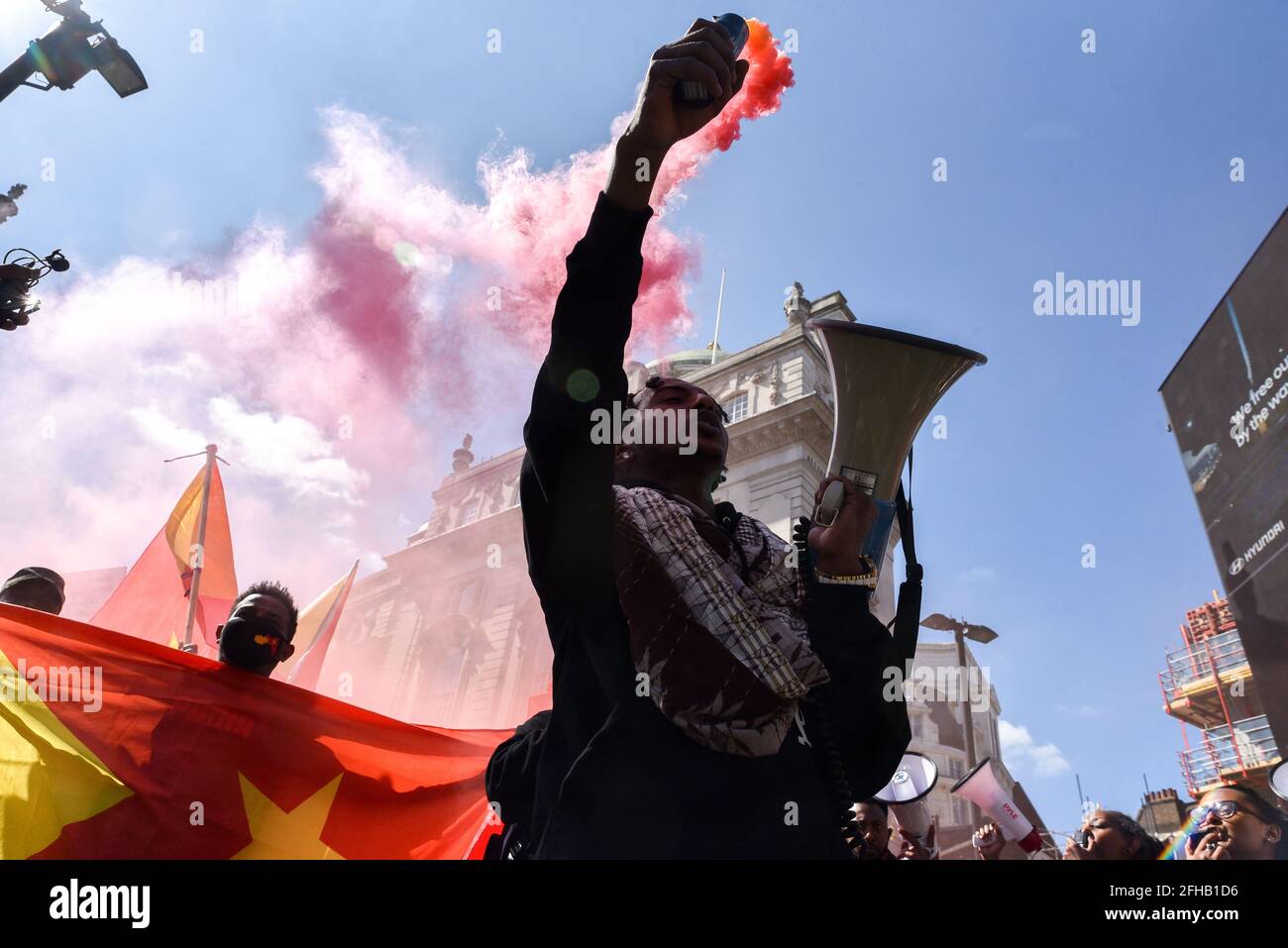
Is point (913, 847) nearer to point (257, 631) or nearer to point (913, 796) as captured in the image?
point (913, 796)

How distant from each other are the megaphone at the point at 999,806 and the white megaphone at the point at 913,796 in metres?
0.70

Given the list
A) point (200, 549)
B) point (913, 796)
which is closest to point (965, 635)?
point (913, 796)

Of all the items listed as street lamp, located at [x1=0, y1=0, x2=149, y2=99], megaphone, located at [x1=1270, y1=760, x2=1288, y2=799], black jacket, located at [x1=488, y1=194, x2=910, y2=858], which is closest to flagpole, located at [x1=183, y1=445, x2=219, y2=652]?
street lamp, located at [x1=0, y1=0, x2=149, y2=99]

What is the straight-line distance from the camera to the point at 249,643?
13.5ft

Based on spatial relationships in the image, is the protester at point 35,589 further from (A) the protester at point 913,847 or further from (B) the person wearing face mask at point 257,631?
(A) the protester at point 913,847

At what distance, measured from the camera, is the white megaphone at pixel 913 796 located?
5.63 metres

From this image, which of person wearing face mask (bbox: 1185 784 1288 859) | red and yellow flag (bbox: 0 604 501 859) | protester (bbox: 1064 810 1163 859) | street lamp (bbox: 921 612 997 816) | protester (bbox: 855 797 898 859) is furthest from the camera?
street lamp (bbox: 921 612 997 816)

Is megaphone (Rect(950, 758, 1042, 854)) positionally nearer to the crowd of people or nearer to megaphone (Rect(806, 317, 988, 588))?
megaphone (Rect(806, 317, 988, 588))

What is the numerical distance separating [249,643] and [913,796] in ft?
14.3

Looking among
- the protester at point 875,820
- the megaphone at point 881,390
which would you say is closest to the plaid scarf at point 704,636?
the megaphone at point 881,390

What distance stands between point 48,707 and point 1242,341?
1318cm

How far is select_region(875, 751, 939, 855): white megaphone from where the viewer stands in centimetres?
563
